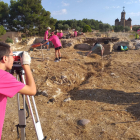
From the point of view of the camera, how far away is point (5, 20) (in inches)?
995

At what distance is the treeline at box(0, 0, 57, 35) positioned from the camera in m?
23.5

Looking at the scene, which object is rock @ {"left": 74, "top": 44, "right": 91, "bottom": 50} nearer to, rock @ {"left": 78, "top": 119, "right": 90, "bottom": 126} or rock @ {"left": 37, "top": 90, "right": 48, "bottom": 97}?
rock @ {"left": 37, "top": 90, "right": 48, "bottom": 97}

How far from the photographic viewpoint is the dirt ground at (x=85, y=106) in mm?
2652

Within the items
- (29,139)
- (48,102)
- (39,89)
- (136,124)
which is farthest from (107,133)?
(39,89)

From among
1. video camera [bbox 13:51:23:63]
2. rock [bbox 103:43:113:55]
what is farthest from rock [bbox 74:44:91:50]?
video camera [bbox 13:51:23:63]

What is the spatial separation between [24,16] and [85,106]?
987 inches

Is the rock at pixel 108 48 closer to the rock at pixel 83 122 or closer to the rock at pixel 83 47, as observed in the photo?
the rock at pixel 83 47

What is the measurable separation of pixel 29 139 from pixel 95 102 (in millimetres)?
1887

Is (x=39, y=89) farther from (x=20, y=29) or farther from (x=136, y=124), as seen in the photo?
(x=20, y=29)

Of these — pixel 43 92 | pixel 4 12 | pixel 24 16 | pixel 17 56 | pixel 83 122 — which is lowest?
pixel 83 122

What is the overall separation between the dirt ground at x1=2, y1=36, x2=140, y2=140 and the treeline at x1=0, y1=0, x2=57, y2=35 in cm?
2008

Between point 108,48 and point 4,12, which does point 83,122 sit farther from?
point 4,12

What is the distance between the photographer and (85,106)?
355 centimetres

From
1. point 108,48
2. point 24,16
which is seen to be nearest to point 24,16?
point 24,16
